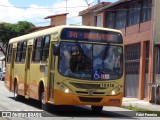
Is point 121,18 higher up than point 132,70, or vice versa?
point 121,18

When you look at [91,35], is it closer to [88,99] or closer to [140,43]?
[88,99]

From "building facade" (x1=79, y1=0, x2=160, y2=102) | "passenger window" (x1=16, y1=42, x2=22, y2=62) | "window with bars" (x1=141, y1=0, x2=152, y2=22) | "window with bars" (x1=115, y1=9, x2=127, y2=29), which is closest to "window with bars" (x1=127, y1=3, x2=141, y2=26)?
"building facade" (x1=79, y1=0, x2=160, y2=102)

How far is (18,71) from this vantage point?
73.1 feet

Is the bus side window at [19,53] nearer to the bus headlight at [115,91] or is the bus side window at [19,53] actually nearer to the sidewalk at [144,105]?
the sidewalk at [144,105]

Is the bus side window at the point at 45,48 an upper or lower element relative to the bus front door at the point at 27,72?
upper

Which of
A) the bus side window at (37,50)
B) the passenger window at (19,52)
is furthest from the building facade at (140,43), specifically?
the bus side window at (37,50)

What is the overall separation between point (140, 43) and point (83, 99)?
14.8 metres

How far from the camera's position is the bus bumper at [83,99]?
620 inches

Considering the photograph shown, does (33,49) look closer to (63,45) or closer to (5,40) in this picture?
(63,45)

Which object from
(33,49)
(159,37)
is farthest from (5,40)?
(33,49)

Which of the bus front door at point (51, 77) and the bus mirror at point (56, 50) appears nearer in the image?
the bus mirror at point (56, 50)

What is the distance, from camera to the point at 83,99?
16.0 meters

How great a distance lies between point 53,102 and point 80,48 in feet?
6.87

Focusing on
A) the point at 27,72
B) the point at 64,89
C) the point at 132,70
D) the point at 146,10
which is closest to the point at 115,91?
the point at 64,89
